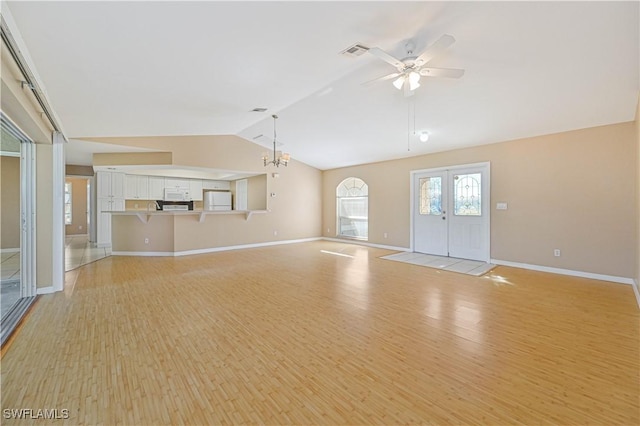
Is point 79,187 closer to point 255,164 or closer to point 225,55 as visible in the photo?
point 255,164

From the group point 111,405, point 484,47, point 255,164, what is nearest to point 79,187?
point 255,164

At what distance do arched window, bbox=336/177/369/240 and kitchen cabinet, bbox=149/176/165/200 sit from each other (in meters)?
5.37

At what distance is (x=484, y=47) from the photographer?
9.83 feet

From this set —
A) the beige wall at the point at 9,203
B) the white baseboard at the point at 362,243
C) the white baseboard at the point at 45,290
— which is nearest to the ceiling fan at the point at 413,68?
the white baseboard at the point at 362,243

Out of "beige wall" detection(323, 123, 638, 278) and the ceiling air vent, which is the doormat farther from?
the ceiling air vent

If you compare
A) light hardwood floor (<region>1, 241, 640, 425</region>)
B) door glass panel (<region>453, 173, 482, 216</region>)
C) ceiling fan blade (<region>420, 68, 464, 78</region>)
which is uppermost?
ceiling fan blade (<region>420, 68, 464, 78</region>)

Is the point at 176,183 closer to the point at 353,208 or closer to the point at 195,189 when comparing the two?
the point at 195,189

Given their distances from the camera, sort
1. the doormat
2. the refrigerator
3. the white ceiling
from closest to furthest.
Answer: the white ceiling → the doormat → the refrigerator

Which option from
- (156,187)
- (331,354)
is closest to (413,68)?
(331,354)

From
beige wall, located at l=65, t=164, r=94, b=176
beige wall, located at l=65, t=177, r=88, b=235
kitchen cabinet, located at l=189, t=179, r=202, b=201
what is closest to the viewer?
beige wall, located at l=65, t=164, r=94, b=176

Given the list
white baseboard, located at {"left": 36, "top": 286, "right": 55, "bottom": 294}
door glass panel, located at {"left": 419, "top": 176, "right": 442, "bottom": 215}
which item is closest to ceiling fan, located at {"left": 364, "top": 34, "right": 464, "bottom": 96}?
door glass panel, located at {"left": 419, "top": 176, "right": 442, "bottom": 215}

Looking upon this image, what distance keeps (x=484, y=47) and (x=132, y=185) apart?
29.2ft

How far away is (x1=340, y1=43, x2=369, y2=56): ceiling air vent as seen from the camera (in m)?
2.90

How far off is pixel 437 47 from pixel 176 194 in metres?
8.36
